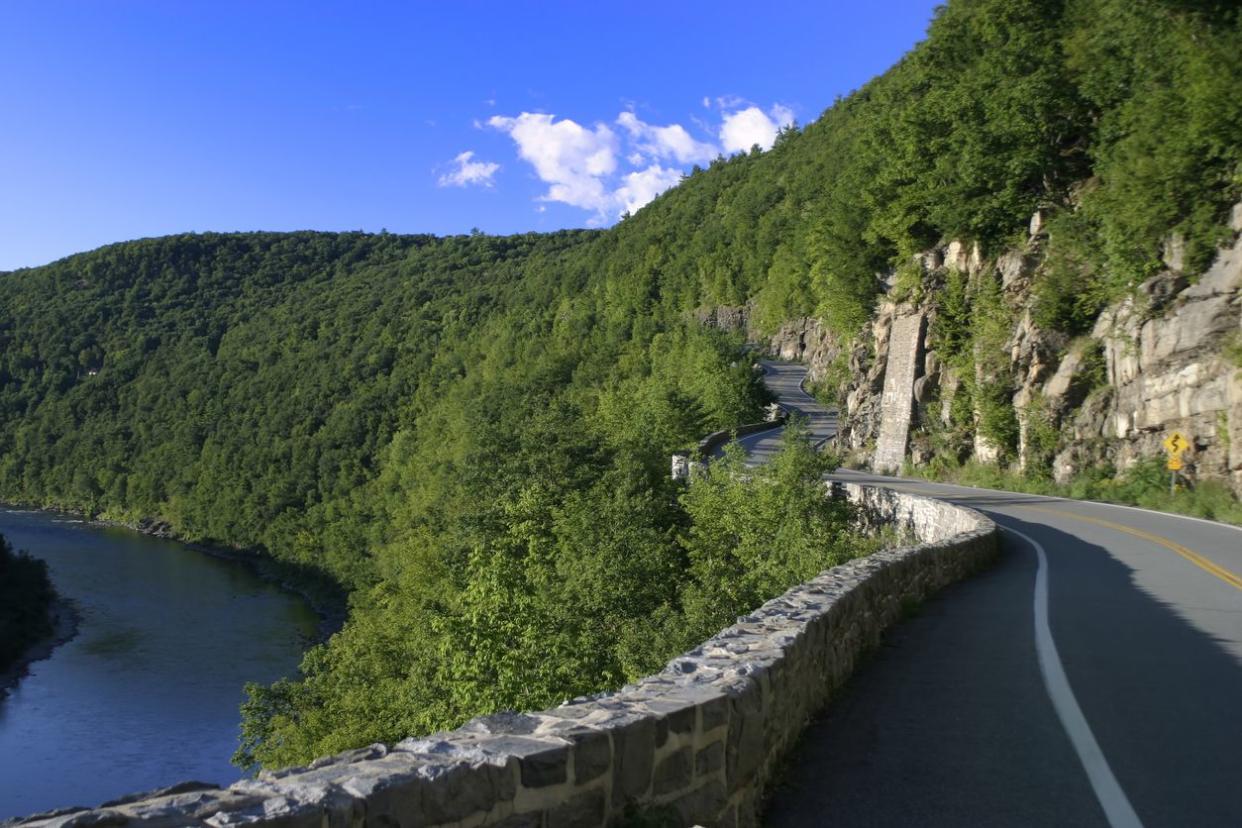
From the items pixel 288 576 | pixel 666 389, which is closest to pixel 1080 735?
pixel 666 389

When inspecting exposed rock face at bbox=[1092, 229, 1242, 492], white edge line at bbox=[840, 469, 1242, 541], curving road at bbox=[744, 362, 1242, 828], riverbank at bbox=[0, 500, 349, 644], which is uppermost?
exposed rock face at bbox=[1092, 229, 1242, 492]

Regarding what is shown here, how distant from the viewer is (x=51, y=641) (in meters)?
53.8

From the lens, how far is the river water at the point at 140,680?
113 ft

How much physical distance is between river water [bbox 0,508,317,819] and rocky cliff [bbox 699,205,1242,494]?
24.1 meters

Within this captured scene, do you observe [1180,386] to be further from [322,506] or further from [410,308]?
[410,308]

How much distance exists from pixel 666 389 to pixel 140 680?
28.6m

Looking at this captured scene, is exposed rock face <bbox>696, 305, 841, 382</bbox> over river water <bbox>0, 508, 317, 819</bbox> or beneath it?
over

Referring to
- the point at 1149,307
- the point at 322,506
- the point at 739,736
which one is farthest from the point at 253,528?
the point at 739,736

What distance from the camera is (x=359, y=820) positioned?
281 centimetres

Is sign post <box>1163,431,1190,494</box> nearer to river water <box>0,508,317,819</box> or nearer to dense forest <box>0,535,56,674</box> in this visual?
river water <box>0,508,317,819</box>

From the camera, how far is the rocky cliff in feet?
72.8

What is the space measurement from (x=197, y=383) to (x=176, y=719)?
11166 centimetres

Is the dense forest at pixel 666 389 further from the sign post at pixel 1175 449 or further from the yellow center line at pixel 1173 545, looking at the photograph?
the yellow center line at pixel 1173 545

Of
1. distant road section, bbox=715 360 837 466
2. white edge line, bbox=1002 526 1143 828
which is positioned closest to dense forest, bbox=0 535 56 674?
distant road section, bbox=715 360 837 466
